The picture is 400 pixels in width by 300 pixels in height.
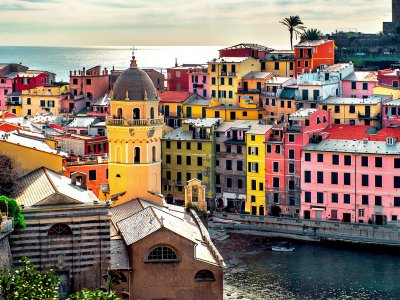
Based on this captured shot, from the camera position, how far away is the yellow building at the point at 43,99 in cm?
9394

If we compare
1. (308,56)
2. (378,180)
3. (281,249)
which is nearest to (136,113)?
(281,249)

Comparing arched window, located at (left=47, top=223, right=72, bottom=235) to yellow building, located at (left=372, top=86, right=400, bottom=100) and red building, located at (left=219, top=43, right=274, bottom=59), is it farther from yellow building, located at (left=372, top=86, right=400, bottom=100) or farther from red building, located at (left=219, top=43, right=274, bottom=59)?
red building, located at (left=219, top=43, right=274, bottom=59)

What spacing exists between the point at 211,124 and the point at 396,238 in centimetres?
1676

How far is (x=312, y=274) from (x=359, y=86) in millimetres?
27178

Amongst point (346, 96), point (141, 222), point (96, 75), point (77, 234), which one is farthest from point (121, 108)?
point (96, 75)

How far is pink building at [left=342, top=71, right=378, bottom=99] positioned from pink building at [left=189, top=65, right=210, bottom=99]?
11.5m

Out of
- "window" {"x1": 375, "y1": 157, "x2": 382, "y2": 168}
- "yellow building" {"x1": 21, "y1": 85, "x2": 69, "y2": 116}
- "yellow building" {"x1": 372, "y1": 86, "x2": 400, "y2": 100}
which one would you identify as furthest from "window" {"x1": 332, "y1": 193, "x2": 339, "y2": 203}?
"yellow building" {"x1": 21, "y1": 85, "x2": 69, "y2": 116}

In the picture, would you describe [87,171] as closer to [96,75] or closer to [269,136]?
[269,136]

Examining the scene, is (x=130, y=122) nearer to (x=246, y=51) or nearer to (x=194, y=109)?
(x=194, y=109)

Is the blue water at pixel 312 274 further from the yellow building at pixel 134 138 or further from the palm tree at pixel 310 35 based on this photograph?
the palm tree at pixel 310 35

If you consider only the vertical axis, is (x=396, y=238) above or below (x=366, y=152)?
below

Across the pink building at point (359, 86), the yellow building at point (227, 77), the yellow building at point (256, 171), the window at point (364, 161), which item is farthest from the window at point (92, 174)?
the pink building at point (359, 86)

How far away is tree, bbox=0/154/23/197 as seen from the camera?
43156 mm

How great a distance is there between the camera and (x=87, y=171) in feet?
218
